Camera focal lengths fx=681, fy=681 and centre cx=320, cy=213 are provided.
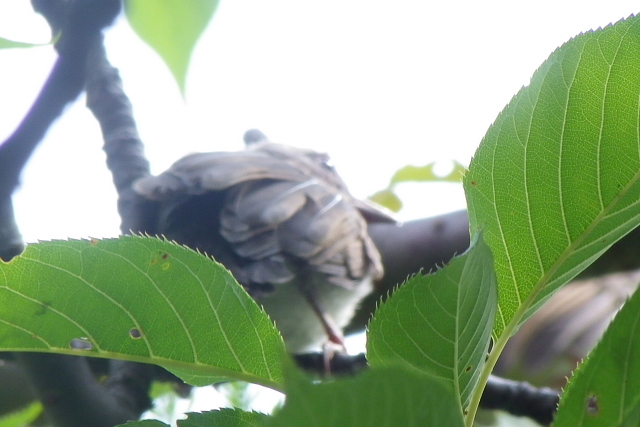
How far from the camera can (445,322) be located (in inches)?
16.4

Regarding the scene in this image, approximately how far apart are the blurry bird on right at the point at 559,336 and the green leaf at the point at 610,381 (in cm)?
132

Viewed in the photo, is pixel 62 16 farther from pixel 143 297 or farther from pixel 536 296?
pixel 536 296

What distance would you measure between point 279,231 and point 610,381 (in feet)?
4.91

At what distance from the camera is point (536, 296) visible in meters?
0.50

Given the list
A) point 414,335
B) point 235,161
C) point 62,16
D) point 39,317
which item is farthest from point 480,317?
point 235,161

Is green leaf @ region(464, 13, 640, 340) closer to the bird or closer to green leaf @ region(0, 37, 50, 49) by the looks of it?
green leaf @ region(0, 37, 50, 49)

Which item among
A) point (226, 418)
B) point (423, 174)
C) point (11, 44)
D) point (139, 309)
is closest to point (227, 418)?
point (226, 418)

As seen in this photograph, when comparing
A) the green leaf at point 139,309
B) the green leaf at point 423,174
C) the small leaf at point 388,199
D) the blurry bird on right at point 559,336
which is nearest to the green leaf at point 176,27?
the green leaf at point 139,309

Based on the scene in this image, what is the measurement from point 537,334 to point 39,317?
153 cm

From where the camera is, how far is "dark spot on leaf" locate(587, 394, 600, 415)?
0.36 metres

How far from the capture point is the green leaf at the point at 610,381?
0.34m

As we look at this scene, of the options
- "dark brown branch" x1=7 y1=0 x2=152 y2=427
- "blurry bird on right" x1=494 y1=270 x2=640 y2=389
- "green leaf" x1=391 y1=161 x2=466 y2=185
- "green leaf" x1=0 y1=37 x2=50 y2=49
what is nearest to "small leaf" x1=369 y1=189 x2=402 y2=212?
"green leaf" x1=391 y1=161 x2=466 y2=185

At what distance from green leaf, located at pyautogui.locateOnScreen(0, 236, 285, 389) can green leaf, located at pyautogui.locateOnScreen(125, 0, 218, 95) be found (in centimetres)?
30

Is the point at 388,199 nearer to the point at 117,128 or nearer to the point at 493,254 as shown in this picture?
the point at 117,128
